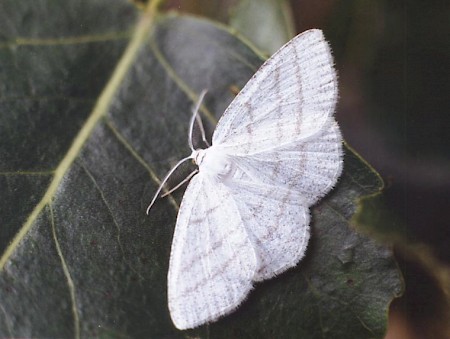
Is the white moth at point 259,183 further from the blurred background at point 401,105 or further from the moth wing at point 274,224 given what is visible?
the blurred background at point 401,105

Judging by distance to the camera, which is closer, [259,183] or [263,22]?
[259,183]

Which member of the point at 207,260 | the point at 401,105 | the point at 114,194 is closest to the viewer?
the point at 207,260

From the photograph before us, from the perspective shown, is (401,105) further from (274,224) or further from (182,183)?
(182,183)

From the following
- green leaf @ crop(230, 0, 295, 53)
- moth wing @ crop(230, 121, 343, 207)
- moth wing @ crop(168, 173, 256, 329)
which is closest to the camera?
moth wing @ crop(168, 173, 256, 329)

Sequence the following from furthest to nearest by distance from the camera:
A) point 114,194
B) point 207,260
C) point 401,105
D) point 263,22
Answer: point 263,22, point 401,105, point 114,194, point 207,260

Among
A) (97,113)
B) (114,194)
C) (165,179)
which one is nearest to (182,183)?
(165,179)

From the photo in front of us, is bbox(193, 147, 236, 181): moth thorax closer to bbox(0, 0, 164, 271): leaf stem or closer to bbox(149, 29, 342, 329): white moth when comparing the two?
bbox(149, 29, 342, 329): white moth

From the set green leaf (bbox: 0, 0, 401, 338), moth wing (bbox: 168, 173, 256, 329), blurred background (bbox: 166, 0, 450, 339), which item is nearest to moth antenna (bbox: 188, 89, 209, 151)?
green leaf (bbox: 0, 0, 401, 338)

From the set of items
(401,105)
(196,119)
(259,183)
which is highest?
(196,119)
